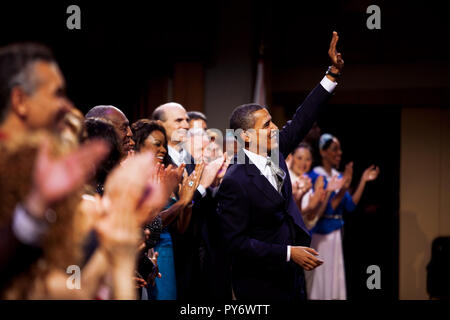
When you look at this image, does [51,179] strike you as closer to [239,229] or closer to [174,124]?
[239,229]

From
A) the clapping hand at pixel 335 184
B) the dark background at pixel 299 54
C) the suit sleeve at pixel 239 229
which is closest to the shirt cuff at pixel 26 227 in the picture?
the suit sleeve at pixel 239 229

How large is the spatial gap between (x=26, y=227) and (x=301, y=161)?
12.1 feet

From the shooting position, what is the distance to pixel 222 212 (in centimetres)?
239

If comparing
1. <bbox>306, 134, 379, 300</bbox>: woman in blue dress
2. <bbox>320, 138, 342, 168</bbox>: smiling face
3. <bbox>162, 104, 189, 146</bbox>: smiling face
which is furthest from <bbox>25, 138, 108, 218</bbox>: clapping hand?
<bbox>320, 138, 342, 168</bbox>: smiling face

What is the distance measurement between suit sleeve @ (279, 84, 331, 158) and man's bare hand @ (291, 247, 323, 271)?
0.58 meters

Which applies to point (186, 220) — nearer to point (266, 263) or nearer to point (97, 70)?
point (266, 263)

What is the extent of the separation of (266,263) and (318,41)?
10.9ft

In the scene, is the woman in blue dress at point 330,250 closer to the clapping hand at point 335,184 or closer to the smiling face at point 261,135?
the clapping hand at point 335,184

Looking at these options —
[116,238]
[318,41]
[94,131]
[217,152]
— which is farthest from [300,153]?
[116,238]

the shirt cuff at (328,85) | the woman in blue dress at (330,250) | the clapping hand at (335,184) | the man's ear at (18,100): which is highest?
the shirt cuff at (328,85)

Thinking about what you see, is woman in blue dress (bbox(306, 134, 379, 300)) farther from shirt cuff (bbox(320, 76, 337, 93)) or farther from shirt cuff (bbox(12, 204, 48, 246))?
shirt cuff (bbox(12, 204, 48, 246))

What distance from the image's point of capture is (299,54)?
5156 mm

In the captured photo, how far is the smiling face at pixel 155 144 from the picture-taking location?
271cm

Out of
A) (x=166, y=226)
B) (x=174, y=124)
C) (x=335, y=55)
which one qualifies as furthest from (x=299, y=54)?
(x=166, y=226)
